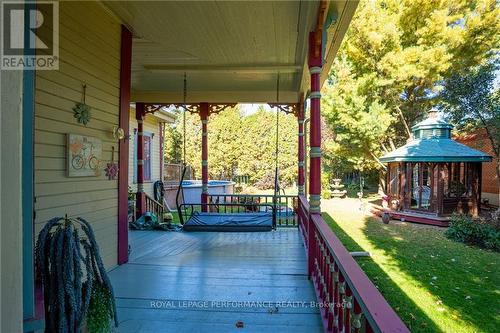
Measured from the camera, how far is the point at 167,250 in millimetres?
4379

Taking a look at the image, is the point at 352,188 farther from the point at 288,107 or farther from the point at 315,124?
the point at 315,124

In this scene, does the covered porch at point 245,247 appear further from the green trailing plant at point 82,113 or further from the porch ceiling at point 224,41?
the green trailing plant at point 82,113

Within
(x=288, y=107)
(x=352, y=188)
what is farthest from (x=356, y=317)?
(x=352, y=188)

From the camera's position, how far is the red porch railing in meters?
1.06

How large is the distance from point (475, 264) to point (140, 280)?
221 inches

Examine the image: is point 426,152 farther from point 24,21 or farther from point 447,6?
point 24,21

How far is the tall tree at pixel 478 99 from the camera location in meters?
9.63

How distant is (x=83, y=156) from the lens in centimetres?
299

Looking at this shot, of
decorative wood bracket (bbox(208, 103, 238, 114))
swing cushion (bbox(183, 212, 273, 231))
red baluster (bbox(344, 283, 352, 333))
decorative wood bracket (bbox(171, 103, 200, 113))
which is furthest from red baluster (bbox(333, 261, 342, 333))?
decorative wood bracket (bbox(171, 103, 200, 113))

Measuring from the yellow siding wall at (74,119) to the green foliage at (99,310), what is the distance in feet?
4.35

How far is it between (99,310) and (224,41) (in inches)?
129

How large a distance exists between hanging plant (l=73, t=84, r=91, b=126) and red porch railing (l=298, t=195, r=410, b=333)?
2296 millimetres

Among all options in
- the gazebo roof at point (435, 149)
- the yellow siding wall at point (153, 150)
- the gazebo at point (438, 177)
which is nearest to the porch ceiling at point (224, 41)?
the yellow siding wall at point (153, 150)

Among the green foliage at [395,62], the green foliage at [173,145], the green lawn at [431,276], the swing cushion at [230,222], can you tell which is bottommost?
the green lawn at [431,276]
